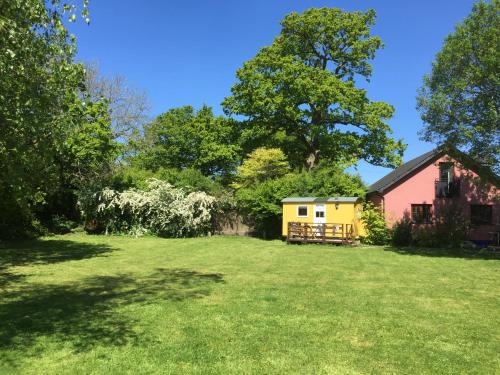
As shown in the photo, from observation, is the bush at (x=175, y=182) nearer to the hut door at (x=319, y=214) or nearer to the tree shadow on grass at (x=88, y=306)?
the hut door at (x=319, y=214)

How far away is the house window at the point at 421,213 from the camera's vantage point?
24.9 m

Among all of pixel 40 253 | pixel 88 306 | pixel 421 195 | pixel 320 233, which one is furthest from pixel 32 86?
pixel 421 195

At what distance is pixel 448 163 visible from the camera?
19031 millimetres

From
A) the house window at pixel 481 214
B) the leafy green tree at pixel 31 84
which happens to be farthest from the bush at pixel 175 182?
the house window at pixel 481 214

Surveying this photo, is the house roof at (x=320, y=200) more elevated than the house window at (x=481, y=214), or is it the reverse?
the house roof at (x=320, y=200)

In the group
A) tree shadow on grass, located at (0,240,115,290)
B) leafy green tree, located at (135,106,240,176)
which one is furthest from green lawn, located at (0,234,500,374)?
leafy green tree, located at (135,106,240,176)

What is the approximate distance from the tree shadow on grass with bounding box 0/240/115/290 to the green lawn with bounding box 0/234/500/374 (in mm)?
177

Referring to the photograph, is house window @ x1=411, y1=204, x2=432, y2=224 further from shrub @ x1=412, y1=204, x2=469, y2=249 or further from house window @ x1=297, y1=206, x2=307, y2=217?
house window @ x1=297, y1=206, x2=307, y2=217

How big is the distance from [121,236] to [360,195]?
43.7 ft

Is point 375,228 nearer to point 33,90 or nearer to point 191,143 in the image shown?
point 33,90

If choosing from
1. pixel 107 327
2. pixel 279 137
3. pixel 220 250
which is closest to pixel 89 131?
pixel 220 250

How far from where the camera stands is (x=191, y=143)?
117 feet

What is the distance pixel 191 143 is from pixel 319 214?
1628 cm

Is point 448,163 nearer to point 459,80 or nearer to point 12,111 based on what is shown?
point 459,80
